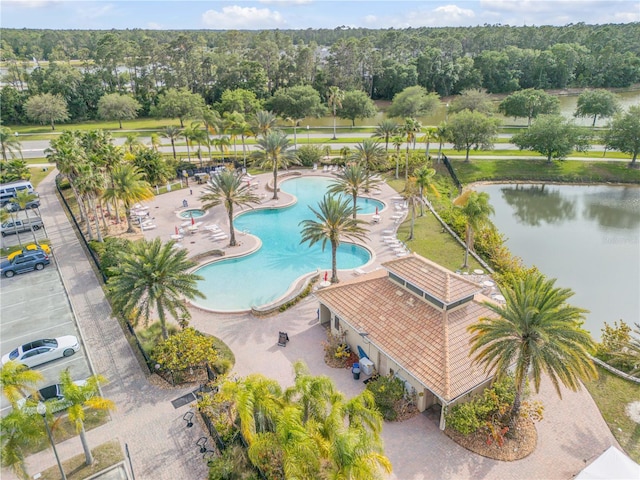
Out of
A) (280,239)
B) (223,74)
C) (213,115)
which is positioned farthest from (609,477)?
(223,74)

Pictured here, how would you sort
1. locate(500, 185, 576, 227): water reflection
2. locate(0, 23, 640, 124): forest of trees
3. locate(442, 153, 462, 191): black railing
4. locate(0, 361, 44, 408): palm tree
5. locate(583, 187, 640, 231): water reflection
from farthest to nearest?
locate(0, 23, 640, 124): forest of trees
locate(442, 153, 462, 191): black railing
locate(500, 185, 576, 227): water reflection
locate(583, 187, 640, 231): water reflection
locate(0, 361, 44, 408): palm tree

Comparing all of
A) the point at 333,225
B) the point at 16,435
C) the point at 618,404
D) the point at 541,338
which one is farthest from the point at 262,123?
the point at 618,404

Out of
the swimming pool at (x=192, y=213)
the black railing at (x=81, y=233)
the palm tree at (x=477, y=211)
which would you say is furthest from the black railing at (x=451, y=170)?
the black railing at (x=81, y=233)

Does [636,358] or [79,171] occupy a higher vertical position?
[79,171]

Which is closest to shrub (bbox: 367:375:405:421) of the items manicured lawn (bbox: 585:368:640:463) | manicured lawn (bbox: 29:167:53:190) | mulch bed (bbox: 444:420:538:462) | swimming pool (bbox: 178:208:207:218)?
mulch bed (bbox: 444:420:538:462)

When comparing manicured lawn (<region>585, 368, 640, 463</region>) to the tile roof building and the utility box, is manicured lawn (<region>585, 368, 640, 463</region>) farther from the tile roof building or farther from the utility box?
the utility box

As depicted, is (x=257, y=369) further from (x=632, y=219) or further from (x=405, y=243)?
(x=632, y=219)
